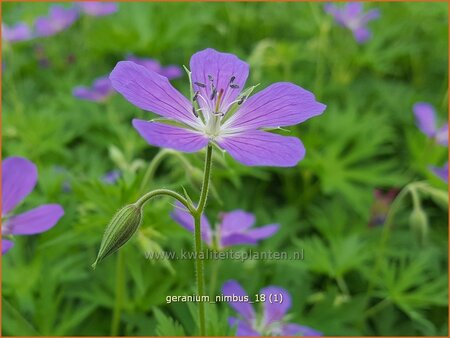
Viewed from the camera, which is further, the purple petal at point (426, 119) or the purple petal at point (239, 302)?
the purple petal at point (426, 119)

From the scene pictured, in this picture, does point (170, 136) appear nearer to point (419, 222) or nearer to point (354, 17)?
point (419, 222)

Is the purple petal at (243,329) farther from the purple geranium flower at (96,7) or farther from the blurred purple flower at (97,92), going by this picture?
the purple geranium flower at (96,7)

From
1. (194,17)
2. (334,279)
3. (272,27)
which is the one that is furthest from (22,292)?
(272,27)

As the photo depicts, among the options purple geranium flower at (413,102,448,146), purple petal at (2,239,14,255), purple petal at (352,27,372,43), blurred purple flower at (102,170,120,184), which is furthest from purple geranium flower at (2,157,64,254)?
purple petal at (352,27,372,43)

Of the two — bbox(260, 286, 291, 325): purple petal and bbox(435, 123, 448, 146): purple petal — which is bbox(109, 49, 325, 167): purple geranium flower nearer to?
bbox(260, 286, 291, 325): purple petal

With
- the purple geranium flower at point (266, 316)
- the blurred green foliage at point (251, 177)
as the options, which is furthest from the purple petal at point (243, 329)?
the blurred green foliage at point (251, 177)

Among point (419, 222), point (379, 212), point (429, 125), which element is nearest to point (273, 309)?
point (419, 222)

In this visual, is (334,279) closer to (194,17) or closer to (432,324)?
(432,324)
